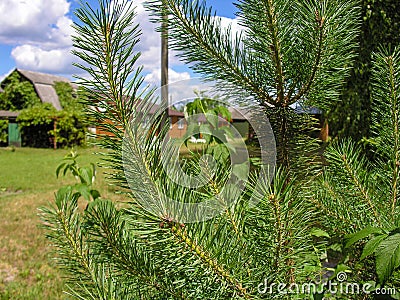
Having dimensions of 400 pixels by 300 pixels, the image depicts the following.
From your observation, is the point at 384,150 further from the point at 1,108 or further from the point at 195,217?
the point at 1,108

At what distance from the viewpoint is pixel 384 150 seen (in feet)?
3.53

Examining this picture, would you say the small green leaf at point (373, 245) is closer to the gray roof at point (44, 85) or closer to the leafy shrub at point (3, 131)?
the leafy shrub at point (3, 131)

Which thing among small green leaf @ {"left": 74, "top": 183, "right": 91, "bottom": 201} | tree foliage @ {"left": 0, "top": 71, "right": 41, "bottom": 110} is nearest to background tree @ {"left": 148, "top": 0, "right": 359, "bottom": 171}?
small green leaf @ {"left": 74, "top": 183, "right": 91, "bottom": 201}

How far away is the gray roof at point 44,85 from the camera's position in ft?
123

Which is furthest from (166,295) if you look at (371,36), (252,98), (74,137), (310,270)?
(74,137)

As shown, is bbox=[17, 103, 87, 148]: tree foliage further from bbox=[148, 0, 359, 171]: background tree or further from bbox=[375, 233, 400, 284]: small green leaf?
bbox=[375, 233, 400, 284]: small green leaf

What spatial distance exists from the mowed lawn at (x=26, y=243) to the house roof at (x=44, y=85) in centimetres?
2715

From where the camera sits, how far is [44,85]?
39.5 meters

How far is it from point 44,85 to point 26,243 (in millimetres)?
36612

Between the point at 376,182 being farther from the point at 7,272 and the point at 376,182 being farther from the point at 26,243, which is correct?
the point at 26,243

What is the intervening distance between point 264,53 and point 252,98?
107 mm

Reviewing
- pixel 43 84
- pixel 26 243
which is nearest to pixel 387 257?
pixel 26 243

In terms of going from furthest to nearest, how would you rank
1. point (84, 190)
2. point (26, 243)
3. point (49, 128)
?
point (49, 128)
point (26, 243)
point (84, 190)

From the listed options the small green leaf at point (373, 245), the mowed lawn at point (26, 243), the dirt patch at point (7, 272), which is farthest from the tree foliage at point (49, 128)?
the small green leaf at point (373, 245)
